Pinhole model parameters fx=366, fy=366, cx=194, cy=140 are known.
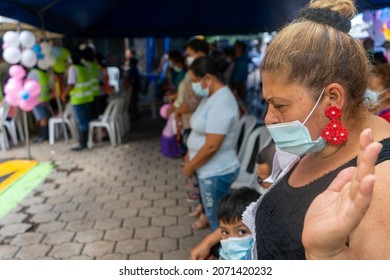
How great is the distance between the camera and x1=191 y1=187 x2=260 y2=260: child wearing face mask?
5.70 ft

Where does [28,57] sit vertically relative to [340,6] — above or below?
below

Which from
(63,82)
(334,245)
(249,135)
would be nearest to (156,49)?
(63,82)

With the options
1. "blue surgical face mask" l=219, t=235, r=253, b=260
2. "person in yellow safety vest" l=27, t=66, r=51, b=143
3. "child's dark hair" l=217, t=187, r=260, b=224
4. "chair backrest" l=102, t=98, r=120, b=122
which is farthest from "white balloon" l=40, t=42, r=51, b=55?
"blue surgical face mask" l=219, t=235, r=253, b=260

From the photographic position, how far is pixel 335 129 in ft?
3.12

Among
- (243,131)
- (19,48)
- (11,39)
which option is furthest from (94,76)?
(243,131)

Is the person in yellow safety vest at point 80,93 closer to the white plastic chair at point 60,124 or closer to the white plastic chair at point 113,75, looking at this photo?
the white plastic chair at point 60,124

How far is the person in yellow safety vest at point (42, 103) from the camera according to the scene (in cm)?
564

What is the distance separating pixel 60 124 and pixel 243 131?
4.60m

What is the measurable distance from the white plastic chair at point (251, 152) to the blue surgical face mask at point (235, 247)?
1.68m

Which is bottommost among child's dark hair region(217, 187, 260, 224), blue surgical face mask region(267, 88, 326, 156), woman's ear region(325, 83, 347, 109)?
child's dark hair region(217, 187, 260, 224)

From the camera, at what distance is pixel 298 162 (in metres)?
1.20

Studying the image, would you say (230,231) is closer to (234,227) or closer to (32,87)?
(234,227)

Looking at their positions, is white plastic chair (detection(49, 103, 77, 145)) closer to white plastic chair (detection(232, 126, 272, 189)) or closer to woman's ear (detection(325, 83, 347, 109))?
white plastic chair (detection(232, 126, 272, 189))

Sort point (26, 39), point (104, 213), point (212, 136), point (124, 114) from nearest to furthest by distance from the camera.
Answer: point (212, 136) < point (104, 213) < point (26, 39) < point (124, 114)
